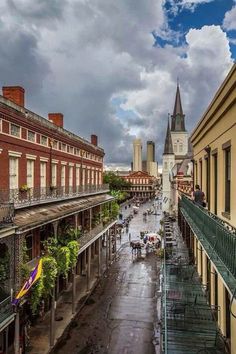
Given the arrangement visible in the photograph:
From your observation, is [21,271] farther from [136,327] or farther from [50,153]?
[50,153]

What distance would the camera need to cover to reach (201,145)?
1753 centimetres

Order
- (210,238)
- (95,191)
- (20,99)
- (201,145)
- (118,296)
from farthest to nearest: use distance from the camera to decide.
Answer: (95,191) < (118,296) < (20,99) < (201,145) < (210,238)

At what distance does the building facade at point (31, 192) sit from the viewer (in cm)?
1204

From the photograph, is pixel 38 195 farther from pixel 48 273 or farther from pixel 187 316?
pixel 187 316

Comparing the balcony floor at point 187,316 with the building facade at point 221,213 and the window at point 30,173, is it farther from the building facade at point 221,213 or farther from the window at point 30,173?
the window at point 30,173

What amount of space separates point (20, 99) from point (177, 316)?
1449 cm

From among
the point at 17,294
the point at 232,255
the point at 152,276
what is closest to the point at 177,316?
the point at 17,294

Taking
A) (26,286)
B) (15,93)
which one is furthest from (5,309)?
(15,93)

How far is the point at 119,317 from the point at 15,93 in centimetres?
1414

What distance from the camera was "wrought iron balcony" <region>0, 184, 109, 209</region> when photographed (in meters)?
16.0

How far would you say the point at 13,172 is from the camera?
18.6m

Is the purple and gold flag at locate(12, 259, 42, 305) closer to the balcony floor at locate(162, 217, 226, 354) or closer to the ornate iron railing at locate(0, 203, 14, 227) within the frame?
the ornate iron railing at locate(0, 203, 14, 227)

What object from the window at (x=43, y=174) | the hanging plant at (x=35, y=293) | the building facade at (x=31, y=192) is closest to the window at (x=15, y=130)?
the building facade at (x=31, y=192)

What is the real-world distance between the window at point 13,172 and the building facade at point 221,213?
9.88 m
